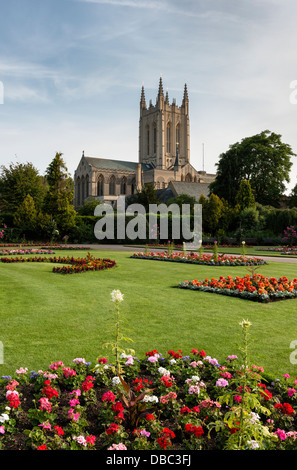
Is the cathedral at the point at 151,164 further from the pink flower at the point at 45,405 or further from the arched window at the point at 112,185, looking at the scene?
the pink flower at the point at 45,405

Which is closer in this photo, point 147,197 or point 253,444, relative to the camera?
point 253,444

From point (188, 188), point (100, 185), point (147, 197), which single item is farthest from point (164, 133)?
point (147, 197)

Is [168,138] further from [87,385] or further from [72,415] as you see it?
[72,415]

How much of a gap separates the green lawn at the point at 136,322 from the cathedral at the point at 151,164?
224ft

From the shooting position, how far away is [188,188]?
62156 millimetres

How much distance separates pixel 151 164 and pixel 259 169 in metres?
55.5

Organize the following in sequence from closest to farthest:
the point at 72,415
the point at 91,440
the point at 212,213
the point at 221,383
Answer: the point at 91,440 → the point at 72,415 → the point at 221,383 → the point at 212,213

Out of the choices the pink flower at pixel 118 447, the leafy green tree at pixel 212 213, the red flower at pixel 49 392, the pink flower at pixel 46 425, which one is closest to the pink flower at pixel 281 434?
the pink flower at pixel 118 447

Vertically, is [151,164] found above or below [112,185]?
above

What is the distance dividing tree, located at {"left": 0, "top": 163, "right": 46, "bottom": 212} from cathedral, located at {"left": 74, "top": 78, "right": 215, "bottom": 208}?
109ft

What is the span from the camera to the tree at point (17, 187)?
1700 inches

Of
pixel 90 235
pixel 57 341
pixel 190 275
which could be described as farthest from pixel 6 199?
pixel 57 341

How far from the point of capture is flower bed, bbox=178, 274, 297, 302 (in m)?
7.79
